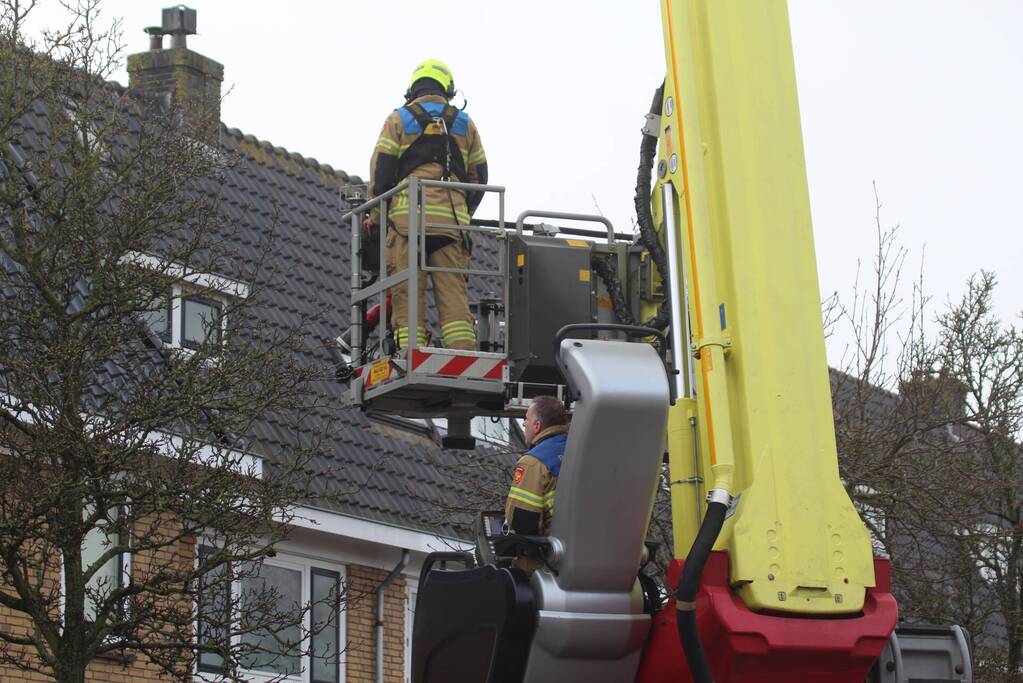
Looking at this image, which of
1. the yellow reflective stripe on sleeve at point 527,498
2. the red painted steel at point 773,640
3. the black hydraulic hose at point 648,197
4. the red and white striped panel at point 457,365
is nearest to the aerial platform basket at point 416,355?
the red and white striped panel at point 457,365

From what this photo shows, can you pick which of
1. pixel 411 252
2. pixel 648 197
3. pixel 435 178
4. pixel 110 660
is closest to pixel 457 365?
pixel 411 252

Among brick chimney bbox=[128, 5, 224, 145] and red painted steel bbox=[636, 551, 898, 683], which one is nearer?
red painted steel bbox=[636, 551, 898, 683]

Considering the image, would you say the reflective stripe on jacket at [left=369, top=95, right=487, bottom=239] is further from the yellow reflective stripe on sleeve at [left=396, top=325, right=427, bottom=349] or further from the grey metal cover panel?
the grey metal cover panel

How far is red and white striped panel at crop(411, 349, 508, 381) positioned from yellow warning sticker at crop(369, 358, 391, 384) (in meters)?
0.22

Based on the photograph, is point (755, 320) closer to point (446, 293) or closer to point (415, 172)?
point (446, 293)

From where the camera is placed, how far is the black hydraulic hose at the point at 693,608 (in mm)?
7238

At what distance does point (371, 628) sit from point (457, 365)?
1039 cm

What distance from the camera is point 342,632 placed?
19281mm

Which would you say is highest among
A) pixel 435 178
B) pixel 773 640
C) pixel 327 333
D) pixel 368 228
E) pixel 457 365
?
pixel 327 333

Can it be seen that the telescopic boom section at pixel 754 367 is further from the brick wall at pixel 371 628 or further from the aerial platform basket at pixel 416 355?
the brick wall at pixel 371 628

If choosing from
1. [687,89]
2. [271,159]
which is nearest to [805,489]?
[687,89]

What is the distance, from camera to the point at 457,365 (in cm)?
987

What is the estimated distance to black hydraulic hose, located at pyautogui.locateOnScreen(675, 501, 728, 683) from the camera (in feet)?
23.7

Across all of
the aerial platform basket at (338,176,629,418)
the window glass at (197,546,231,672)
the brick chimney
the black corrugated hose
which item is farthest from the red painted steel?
the brick chimney
